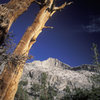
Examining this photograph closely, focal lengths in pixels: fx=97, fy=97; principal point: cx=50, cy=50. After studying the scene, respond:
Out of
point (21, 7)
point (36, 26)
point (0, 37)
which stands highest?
point (21, 7)

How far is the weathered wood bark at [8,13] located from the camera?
250 cm

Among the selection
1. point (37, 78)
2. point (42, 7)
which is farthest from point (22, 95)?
point (37, 78)

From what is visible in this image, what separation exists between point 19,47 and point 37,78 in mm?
92871

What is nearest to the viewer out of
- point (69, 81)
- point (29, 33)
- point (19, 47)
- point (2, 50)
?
point (2, 50)

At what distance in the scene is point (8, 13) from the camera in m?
2.66

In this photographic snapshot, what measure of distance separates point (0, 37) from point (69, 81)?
92.0 metres

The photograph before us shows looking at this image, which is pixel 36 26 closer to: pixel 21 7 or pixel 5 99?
pixel 21 7

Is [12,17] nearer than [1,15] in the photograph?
No

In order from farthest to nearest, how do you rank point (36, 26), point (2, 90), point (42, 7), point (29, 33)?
point (42, 7)
point (36, 26)
point (29, 33)
point (2, 90)

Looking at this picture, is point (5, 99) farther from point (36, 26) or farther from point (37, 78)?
point (37, 78)

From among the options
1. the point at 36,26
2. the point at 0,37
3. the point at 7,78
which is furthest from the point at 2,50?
the point at 36,26

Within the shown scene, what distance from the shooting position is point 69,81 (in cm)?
8781

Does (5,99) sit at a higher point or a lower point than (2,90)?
lower

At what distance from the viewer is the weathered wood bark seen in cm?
250
